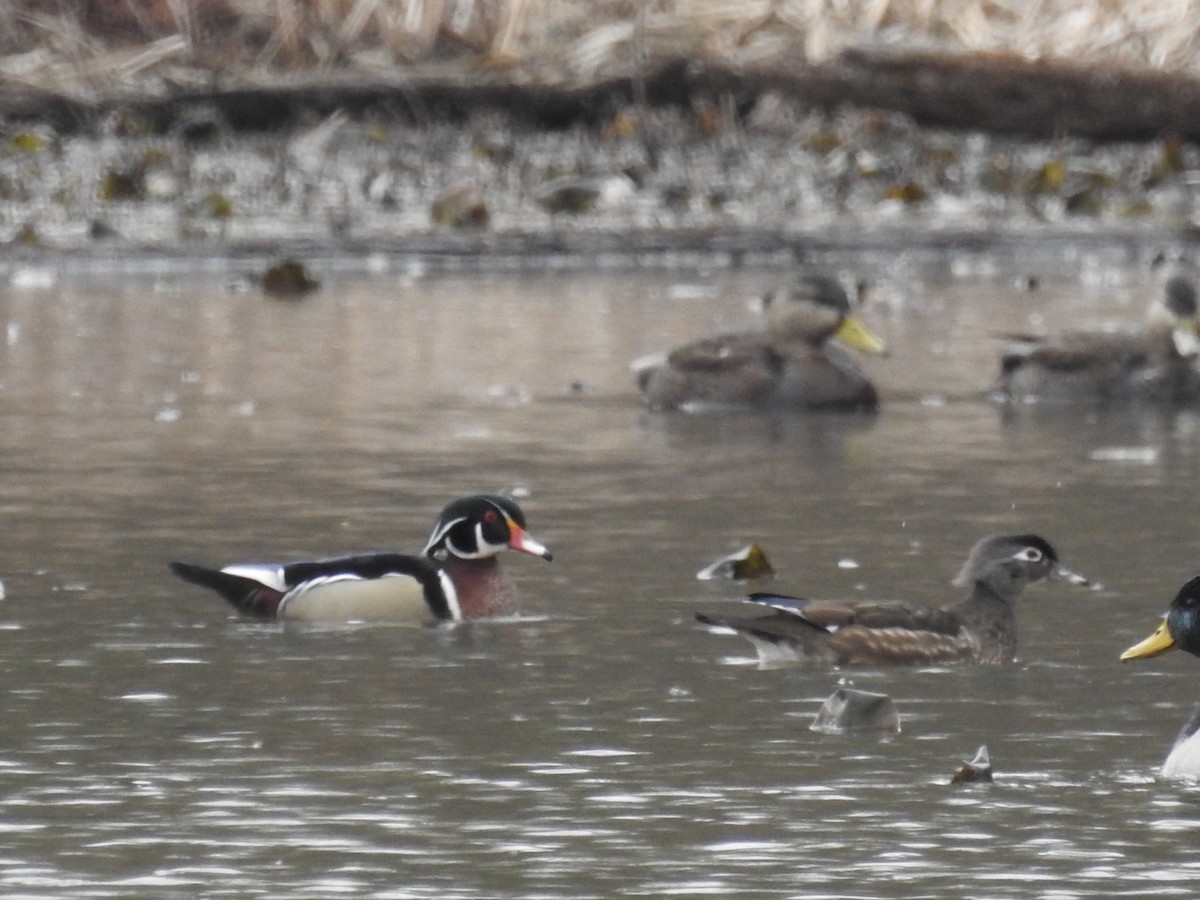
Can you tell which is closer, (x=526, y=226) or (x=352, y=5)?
(x=526, y=226)

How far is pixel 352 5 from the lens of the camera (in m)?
24.4

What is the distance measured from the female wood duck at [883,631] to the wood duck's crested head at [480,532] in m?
0.78

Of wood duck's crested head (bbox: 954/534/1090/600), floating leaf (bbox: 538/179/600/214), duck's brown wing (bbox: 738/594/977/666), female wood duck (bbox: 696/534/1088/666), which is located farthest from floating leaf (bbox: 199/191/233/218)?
duck's brown wing (bbox: 738/594/977/666)

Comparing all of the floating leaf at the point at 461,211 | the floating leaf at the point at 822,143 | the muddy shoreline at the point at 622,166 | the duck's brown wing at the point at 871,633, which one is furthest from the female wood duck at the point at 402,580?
the floating leaf at the point at 822,143

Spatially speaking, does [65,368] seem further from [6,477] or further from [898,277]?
[898,277]

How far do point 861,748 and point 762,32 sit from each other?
1756 centimetres

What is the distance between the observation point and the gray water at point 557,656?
5797mm

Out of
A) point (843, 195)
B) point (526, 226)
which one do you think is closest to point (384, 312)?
point (526, 226)

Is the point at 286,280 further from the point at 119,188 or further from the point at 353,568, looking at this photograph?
the point at 353,568

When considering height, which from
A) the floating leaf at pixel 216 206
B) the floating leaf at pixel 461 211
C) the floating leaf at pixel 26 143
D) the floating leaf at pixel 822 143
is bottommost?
the floating leaf at pixel 461 211

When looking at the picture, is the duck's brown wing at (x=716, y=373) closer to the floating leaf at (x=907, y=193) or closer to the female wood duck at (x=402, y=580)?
the female wood duck at (x=402, y=580)

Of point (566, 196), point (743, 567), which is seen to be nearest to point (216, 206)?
point (566, 196)

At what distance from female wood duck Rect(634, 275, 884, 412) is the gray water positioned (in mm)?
197

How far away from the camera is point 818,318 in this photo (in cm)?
1433
